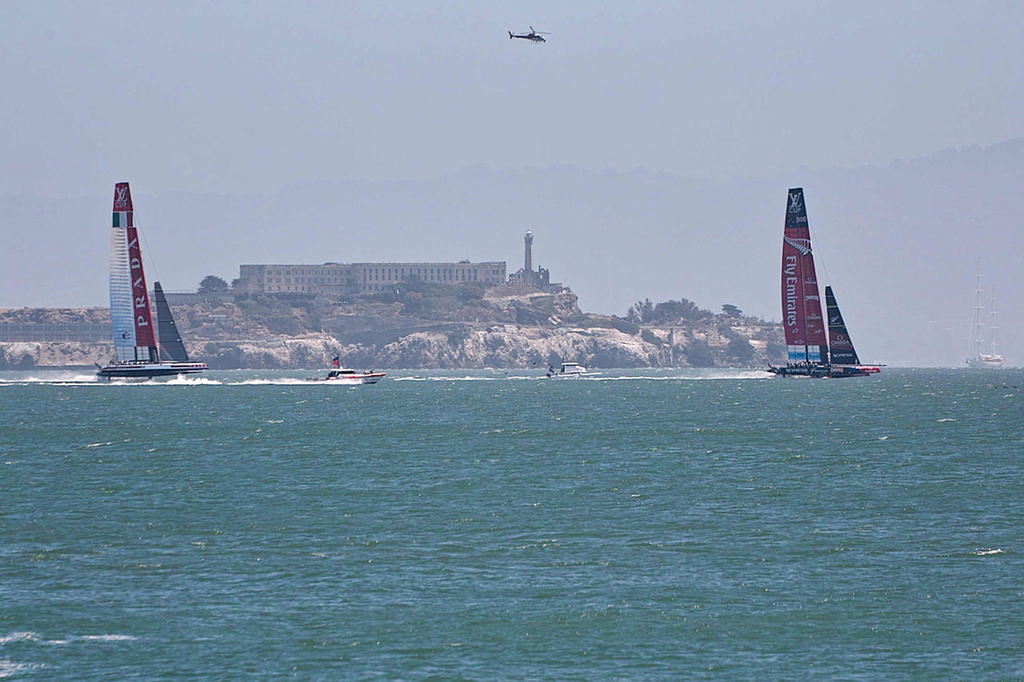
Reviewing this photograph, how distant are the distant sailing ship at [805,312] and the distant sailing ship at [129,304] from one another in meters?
78.3

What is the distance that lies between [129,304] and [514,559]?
125 m

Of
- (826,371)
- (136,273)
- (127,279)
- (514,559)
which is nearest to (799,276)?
(826,371)

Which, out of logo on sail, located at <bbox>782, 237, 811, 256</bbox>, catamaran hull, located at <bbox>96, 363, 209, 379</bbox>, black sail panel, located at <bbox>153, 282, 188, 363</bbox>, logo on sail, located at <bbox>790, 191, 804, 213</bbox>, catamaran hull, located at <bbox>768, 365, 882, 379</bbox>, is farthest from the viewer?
catamaran hull, located at <bbox>768, 365, 882, 379</bbox>

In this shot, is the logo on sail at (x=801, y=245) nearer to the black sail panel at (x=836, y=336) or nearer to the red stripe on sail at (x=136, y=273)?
the black sail panel at (x=836, y=336)

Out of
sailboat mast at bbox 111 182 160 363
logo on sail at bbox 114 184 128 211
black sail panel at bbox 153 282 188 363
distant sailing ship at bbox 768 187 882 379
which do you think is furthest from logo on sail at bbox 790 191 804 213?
logo on sail at bbox 114 184 128 211

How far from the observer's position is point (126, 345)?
159 m

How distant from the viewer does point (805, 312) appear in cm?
17450

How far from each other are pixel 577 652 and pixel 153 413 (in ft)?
308

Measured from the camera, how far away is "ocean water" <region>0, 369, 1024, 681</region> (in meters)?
29.1

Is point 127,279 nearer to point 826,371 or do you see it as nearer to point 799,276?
point 799,276

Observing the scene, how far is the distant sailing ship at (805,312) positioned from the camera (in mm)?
174000

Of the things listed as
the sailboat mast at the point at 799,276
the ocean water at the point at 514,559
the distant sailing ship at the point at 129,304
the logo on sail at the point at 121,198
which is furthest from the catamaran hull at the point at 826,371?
the ocean water at the point at 514,559

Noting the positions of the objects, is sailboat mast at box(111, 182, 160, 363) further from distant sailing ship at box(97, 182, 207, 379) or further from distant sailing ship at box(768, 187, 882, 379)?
distant sailing ship at box(768, 187, 882, 379)

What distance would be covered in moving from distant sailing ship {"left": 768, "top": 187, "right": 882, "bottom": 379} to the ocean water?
9240 centimetres
